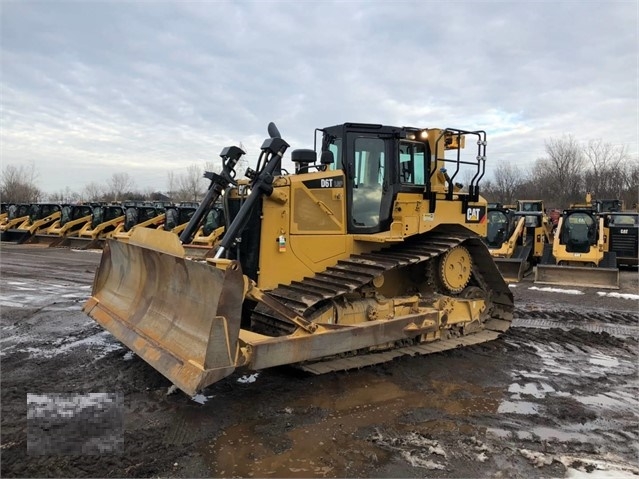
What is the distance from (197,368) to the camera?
405 centimetres

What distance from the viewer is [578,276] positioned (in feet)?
42.3

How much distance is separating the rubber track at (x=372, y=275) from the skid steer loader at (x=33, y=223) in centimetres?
2195

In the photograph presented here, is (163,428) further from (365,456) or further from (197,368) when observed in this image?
(365,456)

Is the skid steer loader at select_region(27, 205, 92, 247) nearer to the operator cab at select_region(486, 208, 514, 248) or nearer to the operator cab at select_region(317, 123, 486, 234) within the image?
the operator cab at select_region(486, 208, 514, 248)

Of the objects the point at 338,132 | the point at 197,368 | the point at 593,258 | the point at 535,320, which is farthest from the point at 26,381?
the point at 593,258

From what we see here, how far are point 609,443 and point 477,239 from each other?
3.42 metres

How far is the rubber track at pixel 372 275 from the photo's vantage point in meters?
5.32

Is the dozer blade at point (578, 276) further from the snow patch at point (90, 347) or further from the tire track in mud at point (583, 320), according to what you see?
the snow patch at point (90, 347)

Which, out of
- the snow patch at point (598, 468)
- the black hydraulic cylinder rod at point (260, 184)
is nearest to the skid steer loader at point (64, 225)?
the black hydraulic cylinder rod at point (260, 184)

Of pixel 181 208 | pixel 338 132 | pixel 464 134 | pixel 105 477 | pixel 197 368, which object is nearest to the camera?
pixel 105 477

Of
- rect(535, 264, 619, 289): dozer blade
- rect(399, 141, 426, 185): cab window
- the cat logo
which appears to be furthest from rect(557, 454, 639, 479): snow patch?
rect(535, 264, 619, 289): dozer blade

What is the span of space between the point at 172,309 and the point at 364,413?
2124mm

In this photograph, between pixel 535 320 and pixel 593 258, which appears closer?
pixel 535 320

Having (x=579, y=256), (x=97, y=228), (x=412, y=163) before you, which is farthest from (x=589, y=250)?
(x=97, y=228)
